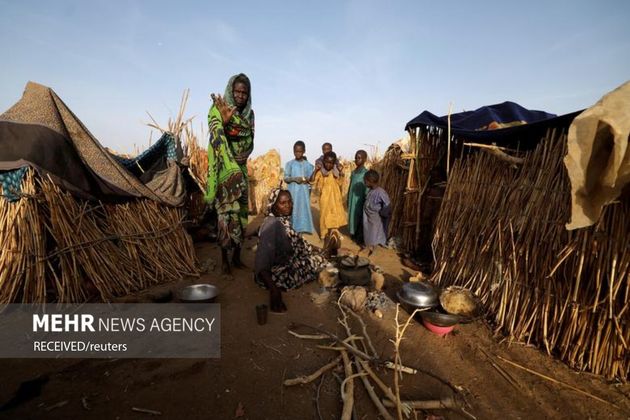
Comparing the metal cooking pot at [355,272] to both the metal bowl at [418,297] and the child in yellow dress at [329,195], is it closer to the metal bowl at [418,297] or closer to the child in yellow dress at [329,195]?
the metal bowl at [418,297]

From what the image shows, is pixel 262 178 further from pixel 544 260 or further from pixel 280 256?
pixel 544 260

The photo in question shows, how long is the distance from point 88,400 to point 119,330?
1.01 metres

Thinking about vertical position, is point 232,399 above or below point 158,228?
below

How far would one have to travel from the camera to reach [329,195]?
596cm

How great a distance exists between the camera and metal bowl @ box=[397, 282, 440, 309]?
3.08 metres

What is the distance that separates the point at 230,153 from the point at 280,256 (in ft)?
5.20

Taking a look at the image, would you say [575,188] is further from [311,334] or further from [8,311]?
[8,311]

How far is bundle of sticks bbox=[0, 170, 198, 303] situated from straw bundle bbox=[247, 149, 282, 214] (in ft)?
17.9

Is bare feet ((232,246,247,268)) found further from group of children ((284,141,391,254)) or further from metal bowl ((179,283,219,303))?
group of children ((284,141,391,254))

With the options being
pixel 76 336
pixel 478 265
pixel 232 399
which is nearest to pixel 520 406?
pixel 478 265

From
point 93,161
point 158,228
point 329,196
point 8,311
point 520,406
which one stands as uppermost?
point 93,161

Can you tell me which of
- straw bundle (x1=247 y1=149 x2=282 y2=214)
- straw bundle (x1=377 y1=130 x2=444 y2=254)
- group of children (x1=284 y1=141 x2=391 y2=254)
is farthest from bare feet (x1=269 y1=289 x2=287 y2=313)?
straw bundle (x1=247 y1=149 x2=282 y2=214)

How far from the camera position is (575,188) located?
178 centimetres

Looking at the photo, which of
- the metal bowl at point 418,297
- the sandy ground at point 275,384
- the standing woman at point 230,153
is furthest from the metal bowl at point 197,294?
the metal bowl at point 418,297
